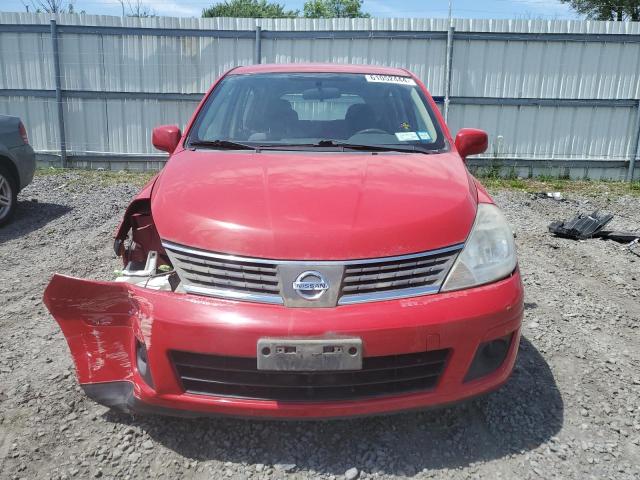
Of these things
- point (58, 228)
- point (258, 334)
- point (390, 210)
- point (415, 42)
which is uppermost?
point (415, 42)

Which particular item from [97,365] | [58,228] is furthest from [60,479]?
[58,228]

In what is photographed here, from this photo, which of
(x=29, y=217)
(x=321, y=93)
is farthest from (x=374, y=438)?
(x=29, y=217)

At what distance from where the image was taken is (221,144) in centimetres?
313

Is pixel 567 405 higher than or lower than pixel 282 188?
lower

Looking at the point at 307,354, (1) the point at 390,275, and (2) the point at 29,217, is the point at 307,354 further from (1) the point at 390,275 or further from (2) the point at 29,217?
(2) the point at 29,217

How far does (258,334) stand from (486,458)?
1130mm

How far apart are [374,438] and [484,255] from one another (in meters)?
0.93

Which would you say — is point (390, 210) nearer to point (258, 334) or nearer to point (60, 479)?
point (258, 334)

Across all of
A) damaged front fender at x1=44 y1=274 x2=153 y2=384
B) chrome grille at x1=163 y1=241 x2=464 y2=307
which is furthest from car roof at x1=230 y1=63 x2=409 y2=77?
damaged front fender at x1=44 y1=274 x2=153 y2=384

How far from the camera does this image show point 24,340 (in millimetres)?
3277

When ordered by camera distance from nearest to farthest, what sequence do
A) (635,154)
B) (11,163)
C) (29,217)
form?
(11,163) → (29,217) → (635,154)

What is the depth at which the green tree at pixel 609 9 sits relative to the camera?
3191cm

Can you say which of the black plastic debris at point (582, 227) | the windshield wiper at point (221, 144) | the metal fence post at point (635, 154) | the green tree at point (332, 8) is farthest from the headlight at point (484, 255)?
the green tree at point (332, 8)

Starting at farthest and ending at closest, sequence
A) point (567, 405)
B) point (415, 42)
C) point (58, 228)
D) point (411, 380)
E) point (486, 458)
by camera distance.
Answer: point (415, 42) < point (58, 228) < point (567, 405) < point (486, 458) < point (411, 380)
